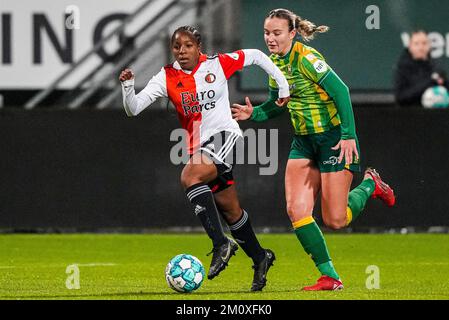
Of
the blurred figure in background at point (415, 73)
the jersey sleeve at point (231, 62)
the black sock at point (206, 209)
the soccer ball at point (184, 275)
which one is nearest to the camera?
the black sock at point (206, 209)

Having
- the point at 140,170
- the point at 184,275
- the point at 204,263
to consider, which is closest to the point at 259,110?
the point at 184,275

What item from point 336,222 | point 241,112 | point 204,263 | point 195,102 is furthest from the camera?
point 204,263

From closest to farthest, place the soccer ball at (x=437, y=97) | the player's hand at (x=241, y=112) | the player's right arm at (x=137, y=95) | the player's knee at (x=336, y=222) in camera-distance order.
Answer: the player's right arm at (x=137, y=95) → the player's hand at (x=241, y=112) → the player's knee at (x=336, y=222) → the soccer ball at (x=437, y=97)

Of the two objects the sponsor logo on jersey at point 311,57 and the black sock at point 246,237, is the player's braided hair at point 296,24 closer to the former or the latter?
the sponsor logo on jersey at point 311,57

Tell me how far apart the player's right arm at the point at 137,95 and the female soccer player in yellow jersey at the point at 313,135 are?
0.67 m

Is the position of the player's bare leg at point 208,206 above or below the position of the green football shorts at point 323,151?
below

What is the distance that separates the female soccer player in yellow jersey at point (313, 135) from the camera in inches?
403

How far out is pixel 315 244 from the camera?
408 inches

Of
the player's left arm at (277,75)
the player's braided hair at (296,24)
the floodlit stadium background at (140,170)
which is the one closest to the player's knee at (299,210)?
the player's left arm at (277,75)

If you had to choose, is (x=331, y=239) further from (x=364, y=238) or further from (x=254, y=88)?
(x=254, y=88)

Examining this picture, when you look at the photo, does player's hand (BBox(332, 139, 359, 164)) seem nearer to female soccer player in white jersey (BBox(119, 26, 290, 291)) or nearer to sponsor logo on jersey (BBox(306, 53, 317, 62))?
female soccer player in white jersey (BBox(119, 26, 290, 291))

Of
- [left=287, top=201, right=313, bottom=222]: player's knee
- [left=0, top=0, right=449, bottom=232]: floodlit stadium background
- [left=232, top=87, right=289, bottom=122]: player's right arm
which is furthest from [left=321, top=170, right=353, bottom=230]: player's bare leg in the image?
[left=0, top=0, right=449, bottom=232]: floodlit stadium background

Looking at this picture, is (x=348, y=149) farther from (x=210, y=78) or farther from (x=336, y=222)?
(x=210, y=78)

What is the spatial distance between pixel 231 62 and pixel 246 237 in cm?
134
